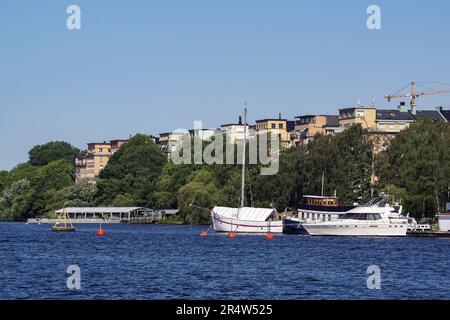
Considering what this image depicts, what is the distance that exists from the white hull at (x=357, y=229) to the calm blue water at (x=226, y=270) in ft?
60.6

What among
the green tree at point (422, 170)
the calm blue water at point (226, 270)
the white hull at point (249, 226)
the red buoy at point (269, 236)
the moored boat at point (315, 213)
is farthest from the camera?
the green tree at point (422, 170)

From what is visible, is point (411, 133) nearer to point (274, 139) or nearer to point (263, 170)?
point (263, 170)

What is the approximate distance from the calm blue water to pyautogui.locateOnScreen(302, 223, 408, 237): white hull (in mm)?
18480

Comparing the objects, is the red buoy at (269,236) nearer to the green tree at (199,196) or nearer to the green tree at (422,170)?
the green tree at (422,170)

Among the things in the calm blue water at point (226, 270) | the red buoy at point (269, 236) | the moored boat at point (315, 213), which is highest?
the moored boat at point (315, 213)

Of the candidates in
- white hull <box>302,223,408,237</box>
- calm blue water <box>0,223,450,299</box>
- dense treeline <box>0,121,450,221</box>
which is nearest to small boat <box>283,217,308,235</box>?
white hull <box>302,223,408,237</box>

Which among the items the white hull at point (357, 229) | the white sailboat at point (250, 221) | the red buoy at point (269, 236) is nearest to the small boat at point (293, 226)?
the white sailboat at point (250, 221)

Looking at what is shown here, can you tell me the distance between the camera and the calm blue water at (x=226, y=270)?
4491 centimetres

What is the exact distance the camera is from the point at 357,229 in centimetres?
11600

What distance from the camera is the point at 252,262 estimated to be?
2625 inches

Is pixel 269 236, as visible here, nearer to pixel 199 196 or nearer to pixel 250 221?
pixel 250 221

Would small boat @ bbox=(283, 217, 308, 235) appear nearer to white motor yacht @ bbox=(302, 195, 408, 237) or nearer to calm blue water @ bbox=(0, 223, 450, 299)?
white motor yacht @ bbox=(302, 195, 408, 237)
